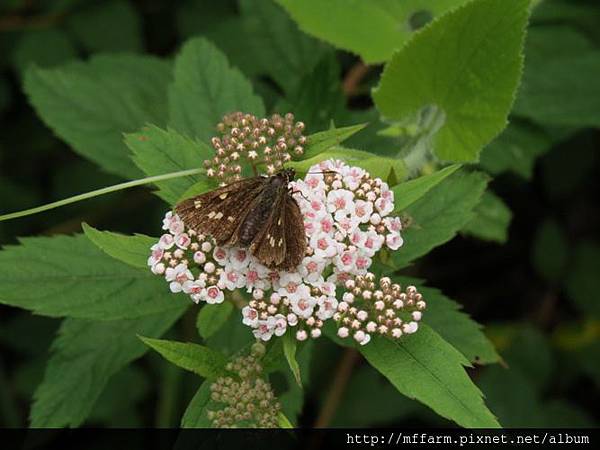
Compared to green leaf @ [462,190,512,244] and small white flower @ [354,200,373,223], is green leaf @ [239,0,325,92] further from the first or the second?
small white flower @ [354,200,373,223]

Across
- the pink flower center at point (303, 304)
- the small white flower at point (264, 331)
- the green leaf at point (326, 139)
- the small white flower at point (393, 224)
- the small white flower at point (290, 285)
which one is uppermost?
the green leaf at point (326, 139)

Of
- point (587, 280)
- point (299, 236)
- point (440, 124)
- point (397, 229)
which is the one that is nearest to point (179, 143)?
point (299, 236)

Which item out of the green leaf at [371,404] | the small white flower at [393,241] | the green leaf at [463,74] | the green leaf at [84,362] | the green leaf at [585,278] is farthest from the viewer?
the green leaf at [585,278]

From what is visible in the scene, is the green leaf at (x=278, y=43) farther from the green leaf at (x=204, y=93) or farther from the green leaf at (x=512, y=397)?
the green leaf at (x=512, y=397)

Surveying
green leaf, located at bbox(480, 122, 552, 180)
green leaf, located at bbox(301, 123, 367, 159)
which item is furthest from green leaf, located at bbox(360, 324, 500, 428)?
green leaf, located at bbox(480, 122, 552, 180)

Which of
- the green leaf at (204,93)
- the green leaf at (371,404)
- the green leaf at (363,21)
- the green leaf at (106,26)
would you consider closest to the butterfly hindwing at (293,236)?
the green leaf at (204,93)

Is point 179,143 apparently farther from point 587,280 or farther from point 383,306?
point 587,280
